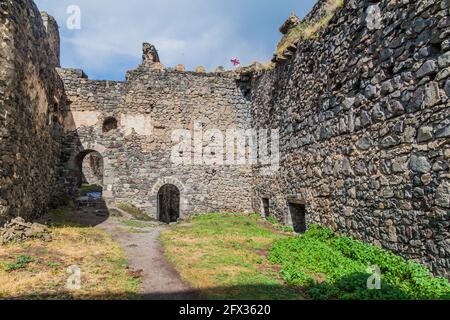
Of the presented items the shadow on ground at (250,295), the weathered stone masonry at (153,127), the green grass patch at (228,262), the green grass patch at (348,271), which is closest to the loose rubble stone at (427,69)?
the green grass patch at (348,271)

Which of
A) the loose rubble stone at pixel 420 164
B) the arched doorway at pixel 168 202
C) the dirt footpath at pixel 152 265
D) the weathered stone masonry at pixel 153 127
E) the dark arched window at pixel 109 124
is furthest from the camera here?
the arched doorway at pixel 168 202

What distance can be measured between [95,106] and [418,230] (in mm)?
14182

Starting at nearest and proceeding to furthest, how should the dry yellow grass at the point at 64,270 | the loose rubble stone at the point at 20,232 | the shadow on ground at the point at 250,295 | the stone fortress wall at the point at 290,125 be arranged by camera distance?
1. the shadow on ground at the point at 250,295
2. the dry yellow grass at the point at 64,270
3. the stone fortress wall at the point at 290,125
4. the loose rubble stone at the point at 20,232

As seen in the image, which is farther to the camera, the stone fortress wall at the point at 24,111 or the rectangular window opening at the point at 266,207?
the rectangular window opening at the point at 266,207

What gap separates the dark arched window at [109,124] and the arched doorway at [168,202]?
5247mm

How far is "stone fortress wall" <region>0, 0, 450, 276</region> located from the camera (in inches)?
217

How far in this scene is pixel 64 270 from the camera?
19.2 ft

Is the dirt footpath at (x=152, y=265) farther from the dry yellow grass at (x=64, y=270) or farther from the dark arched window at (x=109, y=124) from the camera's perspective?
the dark arched window at (x=109, y=124)

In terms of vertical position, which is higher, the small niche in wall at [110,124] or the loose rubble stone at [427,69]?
the small niche in wall at [110,124]

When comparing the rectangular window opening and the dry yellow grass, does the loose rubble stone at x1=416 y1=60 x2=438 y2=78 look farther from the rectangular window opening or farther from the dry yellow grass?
the rectangular window opening

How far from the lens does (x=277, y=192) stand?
12633 millimetres

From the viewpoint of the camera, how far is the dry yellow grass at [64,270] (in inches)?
189

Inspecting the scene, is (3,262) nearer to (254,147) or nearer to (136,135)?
(136,135)
